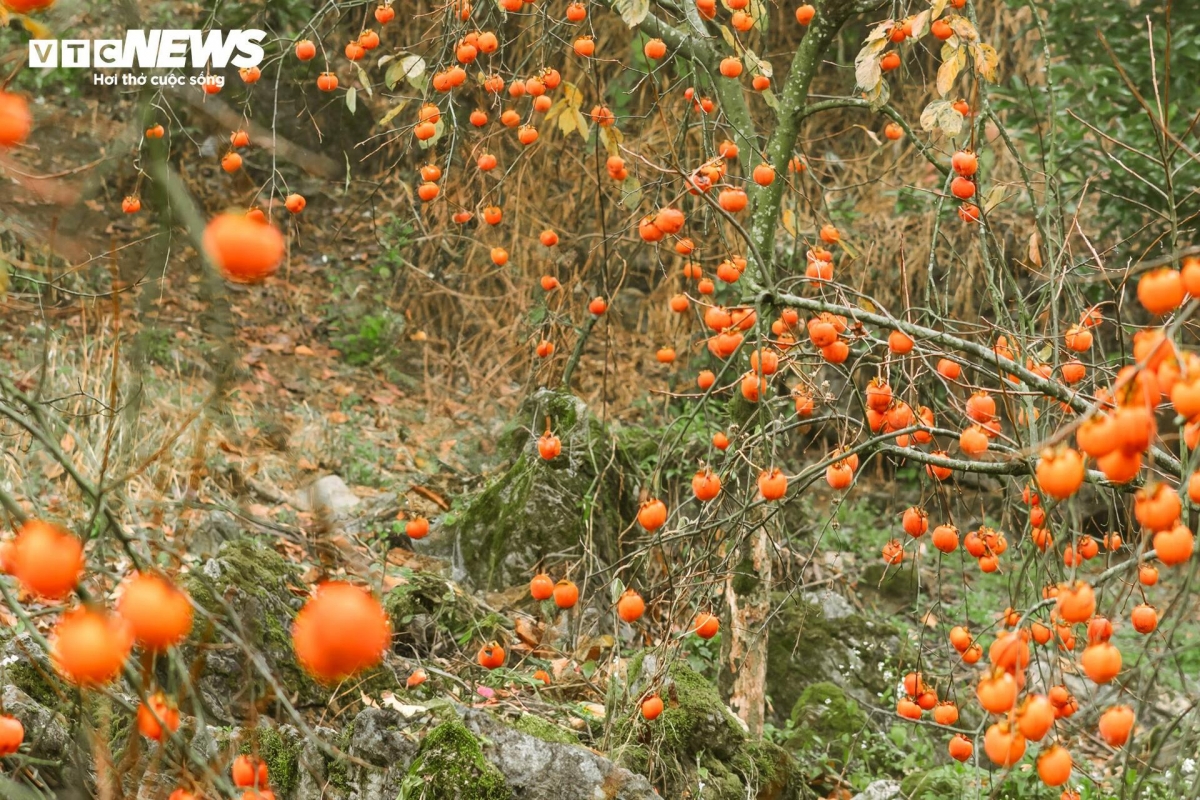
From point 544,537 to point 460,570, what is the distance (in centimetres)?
42

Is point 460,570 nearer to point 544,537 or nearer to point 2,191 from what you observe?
point 544,537

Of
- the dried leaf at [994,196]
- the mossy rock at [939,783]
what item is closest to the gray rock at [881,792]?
the mossy rock at [939,783]

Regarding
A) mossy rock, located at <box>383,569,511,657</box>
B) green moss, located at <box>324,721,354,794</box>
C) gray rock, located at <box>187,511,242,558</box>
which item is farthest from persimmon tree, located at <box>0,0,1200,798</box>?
gray rock, located at <box>187,511,242,558</box>

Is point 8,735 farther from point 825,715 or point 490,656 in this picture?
point 825,715

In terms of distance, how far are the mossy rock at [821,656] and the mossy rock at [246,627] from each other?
222 cm

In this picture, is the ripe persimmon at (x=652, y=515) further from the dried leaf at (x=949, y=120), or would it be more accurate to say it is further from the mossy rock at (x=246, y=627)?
the dried leaf at (x=949, y=120)

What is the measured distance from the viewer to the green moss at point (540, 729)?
2627mm

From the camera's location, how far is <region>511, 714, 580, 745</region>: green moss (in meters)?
2.63

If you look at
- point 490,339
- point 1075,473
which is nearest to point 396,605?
point 1075,473

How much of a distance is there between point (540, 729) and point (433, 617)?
108cm

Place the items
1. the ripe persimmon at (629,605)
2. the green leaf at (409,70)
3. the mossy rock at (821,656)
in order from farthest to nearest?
the mossy rock at (821,656)
the green leaf at (409,70)
the ripe persimmon at (629,605)

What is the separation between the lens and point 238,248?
1361mm

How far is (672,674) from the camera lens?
3.05 metres

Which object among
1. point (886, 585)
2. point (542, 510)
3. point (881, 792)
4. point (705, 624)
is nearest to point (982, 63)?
point (705, 624)
